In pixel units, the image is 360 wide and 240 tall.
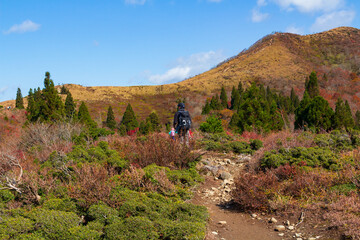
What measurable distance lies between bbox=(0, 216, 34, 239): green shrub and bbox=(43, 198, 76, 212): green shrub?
0.52 m

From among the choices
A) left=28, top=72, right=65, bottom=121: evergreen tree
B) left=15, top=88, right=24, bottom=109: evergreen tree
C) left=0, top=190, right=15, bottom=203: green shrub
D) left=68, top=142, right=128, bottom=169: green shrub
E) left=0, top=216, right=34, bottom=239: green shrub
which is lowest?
left=0, top=216, right=34, bottom=239: green shrub

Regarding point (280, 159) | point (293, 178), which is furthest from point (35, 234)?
point (280, 159)

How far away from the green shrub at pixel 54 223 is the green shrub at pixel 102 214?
0.69ft

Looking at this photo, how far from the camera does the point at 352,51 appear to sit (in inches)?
3679

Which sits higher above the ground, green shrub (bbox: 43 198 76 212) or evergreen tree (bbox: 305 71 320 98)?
evergreen tree (bbox: 305 71 320 98)

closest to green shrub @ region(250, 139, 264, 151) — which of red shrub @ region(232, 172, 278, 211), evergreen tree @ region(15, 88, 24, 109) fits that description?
Answer: red shrub @ region(232, 172, 278, 211)

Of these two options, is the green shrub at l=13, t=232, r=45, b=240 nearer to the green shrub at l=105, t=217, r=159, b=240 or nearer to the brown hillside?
the green shrub at l=105, t=217, r=159, b=240

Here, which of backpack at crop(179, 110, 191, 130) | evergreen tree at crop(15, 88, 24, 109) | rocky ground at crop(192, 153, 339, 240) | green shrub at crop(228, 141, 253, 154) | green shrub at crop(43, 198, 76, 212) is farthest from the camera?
evergreen tree at crop(15, 88, 24, 109)

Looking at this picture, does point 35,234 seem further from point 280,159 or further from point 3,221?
point 280,159

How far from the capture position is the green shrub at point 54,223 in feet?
10.8

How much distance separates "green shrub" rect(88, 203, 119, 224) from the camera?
144 inches

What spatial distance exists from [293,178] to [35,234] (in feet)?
14.2

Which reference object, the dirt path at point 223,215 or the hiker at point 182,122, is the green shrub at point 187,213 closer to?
the dirt path at point 223,215

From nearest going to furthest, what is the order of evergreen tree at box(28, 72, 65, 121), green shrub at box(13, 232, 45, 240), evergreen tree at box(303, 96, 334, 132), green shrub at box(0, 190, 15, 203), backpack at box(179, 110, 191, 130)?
green shrub at box(13, 232, 45, 240) < green shrub at box(0, 190, 15, 203) < backpack at box(179, 110, 191, 130) < evergreen tree at box(303, 96, 334, 132) < evergreen tree at box(28, 72, 65, 121)
